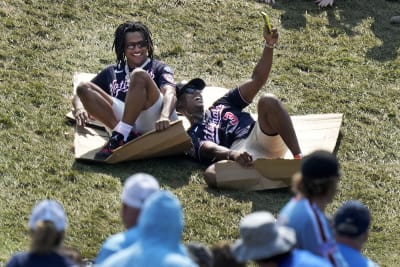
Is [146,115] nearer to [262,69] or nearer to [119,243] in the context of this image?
[262,69]

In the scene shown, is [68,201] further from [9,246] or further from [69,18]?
[69,18]

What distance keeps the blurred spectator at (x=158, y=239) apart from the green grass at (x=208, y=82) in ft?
8.04

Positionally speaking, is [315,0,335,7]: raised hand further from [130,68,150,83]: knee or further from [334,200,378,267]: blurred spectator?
[334,200,378,267]: blurred spectator

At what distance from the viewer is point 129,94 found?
25.8ft

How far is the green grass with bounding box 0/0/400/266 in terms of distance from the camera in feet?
23.8

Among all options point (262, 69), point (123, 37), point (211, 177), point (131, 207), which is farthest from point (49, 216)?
point (123, 37)

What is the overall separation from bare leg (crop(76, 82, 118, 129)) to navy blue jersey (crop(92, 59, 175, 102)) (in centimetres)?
21

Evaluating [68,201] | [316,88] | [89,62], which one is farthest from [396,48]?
[68,201]

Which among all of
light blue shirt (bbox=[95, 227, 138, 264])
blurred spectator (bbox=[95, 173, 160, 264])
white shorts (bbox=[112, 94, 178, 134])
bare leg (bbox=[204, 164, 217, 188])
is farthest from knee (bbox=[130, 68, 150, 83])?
light blue shirt (bbox=[95, 227, 138, 264])

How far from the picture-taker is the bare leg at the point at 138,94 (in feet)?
25.6

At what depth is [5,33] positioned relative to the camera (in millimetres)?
10055

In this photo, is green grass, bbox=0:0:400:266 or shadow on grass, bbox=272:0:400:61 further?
shadow on grass, bbox=272:0:400:61

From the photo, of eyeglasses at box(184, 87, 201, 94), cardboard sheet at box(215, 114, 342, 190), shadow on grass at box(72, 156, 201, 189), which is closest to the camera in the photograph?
cardboard sheet at box(215, 114, 342, 190)

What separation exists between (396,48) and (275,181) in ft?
11.4
